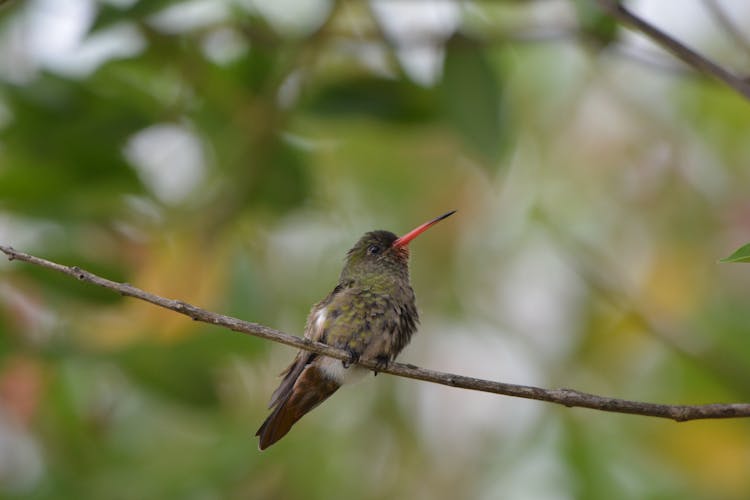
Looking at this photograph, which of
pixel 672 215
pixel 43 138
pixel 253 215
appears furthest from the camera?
pixel 672 215

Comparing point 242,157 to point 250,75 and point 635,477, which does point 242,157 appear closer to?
point 250,75

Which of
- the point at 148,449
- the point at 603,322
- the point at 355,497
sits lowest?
the point at 603,322

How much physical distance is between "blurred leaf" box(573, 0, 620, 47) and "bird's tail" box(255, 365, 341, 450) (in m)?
1.38

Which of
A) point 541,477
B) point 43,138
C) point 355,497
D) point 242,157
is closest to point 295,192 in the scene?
point 242,157

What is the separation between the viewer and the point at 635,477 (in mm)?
4305

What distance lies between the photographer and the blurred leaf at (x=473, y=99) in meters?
A: 3.27

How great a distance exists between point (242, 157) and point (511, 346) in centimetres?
155

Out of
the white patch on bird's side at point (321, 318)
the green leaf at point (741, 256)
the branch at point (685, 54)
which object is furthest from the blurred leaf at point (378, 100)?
the green leaf at point (741, 256)

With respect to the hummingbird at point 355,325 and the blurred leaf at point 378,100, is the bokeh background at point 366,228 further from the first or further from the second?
the hummingbird at point 355,325

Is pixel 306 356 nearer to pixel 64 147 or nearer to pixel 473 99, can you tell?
pixel 473 99

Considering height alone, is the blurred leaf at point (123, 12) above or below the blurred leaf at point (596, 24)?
above

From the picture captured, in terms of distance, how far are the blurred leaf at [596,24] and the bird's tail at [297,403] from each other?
1.38 meters

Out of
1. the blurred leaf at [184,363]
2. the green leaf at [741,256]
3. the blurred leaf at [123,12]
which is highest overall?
the blurred leaf at [123,12]

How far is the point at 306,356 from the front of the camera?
260 centimetres
